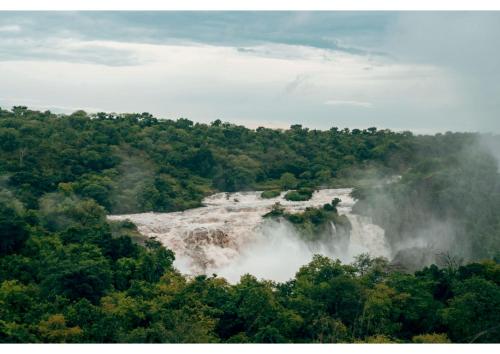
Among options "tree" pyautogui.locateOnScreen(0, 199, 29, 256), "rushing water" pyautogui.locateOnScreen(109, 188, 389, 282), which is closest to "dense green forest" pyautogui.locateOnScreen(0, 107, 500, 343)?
"tree" pyautogui.locateOnScreen(0, 199, 29, 256)

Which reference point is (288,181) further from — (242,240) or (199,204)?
(242,240)

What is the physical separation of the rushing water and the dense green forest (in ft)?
2.44

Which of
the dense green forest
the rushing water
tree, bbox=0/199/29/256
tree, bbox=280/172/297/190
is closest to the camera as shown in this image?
the dense green forest

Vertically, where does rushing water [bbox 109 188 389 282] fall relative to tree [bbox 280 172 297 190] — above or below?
below

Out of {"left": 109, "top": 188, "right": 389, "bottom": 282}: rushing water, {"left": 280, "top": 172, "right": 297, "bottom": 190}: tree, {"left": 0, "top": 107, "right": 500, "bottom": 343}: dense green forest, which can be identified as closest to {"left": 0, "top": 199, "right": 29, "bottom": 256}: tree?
{"left": 0, "top": 107, "right": 500, "bottom": 343}: dense green forest

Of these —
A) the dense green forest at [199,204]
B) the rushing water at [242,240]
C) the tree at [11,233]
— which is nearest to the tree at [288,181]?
the dense green forest at [199,204]

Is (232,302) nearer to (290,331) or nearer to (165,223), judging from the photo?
(290,331)

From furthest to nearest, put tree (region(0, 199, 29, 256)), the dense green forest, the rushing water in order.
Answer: the rushing water, tree (region(0, 199, 29, 256)), the dense green forest

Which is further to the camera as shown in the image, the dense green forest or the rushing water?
the rushing water

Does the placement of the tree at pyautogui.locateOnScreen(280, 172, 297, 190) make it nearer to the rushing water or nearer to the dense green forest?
the dense green forest

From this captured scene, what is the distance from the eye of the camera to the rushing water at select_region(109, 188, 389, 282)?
20422 millimetres

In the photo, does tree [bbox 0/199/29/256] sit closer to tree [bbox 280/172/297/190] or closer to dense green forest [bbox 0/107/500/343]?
dense green forest [bbox 0/107/500/343]

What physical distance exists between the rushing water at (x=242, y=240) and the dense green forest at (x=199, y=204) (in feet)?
2.44

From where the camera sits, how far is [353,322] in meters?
13.5
